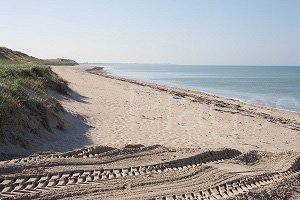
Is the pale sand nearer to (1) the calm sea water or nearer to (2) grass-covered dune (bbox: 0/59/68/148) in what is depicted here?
(2) grass-covered dune (bbox: 0/59/68/148)

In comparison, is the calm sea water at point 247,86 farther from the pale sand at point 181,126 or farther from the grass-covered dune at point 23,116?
the grass-covered dune at point 23,116

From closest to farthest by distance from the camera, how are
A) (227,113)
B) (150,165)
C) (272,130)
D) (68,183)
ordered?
1. (68,183)
2. (150,165)
3. (272,130)
4. (227,113)

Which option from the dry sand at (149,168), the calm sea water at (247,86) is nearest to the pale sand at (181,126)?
the dry sand at (149,168)

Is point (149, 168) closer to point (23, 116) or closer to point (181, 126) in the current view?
point (23, 116)

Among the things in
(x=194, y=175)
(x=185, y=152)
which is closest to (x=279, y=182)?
(x=194, y=175)

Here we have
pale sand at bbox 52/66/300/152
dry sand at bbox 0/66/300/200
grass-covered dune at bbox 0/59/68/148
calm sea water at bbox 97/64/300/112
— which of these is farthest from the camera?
calm sea water at bbox 97/64/300/112

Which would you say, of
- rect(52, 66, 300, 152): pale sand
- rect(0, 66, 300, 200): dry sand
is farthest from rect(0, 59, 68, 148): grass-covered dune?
rect(52, 66, 300, 152): pale sand

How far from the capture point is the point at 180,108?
1783 centimetres

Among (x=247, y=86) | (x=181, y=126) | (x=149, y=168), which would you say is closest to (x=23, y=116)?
(x=149, y=168)

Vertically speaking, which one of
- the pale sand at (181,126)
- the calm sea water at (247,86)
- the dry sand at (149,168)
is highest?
the dry sand at (149,168)

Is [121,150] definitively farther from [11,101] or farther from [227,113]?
[227,113]

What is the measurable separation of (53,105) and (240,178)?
6.99 meters

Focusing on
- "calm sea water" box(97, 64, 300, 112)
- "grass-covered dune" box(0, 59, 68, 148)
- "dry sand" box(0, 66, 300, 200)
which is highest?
"grass-covered dune" box(0, 59, 68, 148)

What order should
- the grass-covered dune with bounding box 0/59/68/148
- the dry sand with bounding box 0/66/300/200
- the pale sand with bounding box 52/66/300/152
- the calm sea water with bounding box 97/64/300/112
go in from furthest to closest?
the calm sea water with bounding box 97/64/300/112, the pale sand with bounding box 52/66/300/152, the grass-covered dune with bounding box 0/59/68/148, the dry sand with bounding box 0/66/300/200
